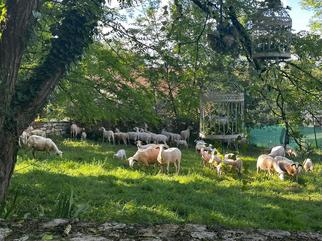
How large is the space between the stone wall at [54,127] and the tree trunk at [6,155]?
1348cm

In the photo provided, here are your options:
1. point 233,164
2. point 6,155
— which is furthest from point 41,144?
point 6,155

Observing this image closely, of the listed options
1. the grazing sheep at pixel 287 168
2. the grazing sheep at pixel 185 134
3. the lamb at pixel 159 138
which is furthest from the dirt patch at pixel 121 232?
the grazing sheep at pixel 185 134

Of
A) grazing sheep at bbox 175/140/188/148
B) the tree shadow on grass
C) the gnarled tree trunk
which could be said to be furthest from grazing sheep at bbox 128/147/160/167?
grazing sheep at bbox 175/140/188/148

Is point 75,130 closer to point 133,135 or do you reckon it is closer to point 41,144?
point 133,135

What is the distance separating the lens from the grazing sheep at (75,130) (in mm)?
18672

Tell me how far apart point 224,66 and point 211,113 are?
7874mm

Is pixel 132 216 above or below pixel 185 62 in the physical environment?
below

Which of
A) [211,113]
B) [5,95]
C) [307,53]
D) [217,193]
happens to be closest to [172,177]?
[217,193]

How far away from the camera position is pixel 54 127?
1873 centimetres

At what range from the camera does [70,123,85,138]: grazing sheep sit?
18.7m

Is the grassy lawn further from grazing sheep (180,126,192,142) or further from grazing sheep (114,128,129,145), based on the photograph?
grazing sheep (180,126,192,142)

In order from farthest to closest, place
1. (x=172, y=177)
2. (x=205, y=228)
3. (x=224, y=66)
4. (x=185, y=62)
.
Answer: (x=172, y=177), (x=185, y=62), (x=224, y=66), (x=205, y=228)

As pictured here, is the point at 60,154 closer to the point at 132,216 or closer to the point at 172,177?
the point at 172,177

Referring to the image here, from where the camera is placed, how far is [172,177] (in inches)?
386
